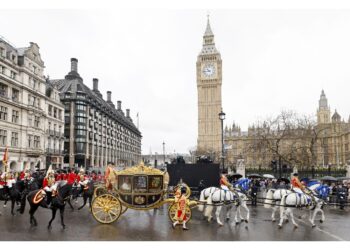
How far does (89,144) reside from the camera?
214 ft

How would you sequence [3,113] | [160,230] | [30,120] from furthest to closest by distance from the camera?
1. [30,120]
2. [3,113]
3. [160,230]

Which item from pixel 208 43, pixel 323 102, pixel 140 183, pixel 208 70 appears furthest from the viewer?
pixel 323 102

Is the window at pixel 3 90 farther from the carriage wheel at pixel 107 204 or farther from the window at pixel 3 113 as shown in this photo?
the carriage wheel at pixel 107 204

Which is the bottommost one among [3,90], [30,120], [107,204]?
[107,204]

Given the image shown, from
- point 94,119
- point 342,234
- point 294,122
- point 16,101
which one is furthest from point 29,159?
point 342,234

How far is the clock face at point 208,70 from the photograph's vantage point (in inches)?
4913

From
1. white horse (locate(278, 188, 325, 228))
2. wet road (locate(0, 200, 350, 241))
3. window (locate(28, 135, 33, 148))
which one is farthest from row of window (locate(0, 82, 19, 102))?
white horse (locate(278, 188, 325, 228))

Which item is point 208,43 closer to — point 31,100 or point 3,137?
point 31,100

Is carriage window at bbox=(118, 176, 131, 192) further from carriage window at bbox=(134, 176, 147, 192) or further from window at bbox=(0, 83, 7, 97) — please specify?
window at bbox=(0, 83, 7, 97)

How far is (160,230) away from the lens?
1107 centimetres

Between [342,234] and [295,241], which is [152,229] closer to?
[295,241]

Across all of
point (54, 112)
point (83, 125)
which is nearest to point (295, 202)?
point (54, 112)

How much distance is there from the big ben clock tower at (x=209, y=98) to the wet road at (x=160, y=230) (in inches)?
4151

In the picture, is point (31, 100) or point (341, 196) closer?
point (341, 196)
